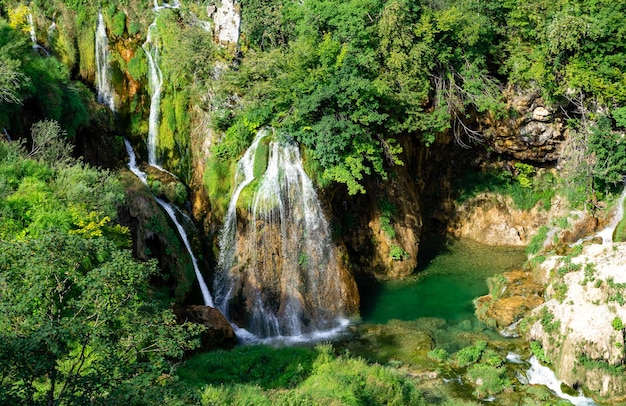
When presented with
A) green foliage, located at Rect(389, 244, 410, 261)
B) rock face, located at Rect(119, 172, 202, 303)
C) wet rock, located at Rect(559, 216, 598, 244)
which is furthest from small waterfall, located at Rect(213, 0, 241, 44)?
wet rock, located at Rect(559, 216, 598, 244)

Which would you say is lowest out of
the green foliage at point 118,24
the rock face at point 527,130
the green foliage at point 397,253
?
the green foliage at point 397,253

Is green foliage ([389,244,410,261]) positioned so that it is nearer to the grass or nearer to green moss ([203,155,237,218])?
the grass

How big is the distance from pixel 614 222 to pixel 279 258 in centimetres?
1297

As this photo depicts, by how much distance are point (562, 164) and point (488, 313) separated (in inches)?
354

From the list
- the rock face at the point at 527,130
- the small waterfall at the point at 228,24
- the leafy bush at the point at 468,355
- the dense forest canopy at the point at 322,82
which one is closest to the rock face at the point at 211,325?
the dense forest canopy at the point at 322,82

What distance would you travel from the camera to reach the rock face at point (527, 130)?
894 inches

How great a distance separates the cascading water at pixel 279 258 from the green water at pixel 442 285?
194cm

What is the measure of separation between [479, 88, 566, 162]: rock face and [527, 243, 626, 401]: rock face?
661 centimetres

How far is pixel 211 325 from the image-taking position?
1616cm

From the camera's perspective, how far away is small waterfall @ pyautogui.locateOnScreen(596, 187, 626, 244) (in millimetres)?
20281

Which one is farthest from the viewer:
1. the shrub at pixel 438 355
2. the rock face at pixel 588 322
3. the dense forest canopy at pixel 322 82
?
the dense forest canopy at pixel 322 82

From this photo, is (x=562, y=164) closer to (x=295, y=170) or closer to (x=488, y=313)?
(x=488, y=313)

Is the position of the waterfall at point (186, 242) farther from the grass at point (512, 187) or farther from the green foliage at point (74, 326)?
the grass at point (512, 187)

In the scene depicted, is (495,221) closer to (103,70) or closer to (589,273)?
(589,273)
